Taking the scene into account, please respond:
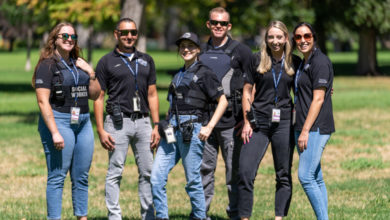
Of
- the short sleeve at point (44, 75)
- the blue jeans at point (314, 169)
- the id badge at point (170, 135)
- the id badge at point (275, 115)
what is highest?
the short sleeve at point (44, 75)

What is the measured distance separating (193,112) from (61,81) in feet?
3.95

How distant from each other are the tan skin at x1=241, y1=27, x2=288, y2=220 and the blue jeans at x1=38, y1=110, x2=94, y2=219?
1.44 m

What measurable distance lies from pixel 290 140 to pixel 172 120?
115 centimetres

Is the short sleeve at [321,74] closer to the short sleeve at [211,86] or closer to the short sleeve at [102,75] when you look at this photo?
the short sleeve at [211,86]

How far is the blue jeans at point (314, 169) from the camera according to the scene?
656 cm

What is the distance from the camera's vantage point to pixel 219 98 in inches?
264

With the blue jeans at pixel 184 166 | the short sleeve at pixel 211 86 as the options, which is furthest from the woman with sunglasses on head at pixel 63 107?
the short sleeve at pixel 211 86

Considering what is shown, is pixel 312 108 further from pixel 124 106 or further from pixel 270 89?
pixel 124 106

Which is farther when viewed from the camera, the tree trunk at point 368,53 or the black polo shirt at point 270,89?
the tree trunk at point 368,53

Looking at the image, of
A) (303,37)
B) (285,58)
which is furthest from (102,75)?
(303,37)

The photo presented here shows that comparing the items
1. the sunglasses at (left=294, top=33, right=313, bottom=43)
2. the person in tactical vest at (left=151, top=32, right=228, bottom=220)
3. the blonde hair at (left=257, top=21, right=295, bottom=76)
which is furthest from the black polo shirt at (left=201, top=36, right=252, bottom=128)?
the sunglasses at (left=294, top=33, right=313, bottom=43)

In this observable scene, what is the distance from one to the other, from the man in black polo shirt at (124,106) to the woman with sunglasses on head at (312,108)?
1.39m

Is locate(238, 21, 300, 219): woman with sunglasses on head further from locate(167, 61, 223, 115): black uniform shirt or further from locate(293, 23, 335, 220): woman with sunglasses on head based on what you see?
locate(167, 61, 223, 115): black uniform shirt

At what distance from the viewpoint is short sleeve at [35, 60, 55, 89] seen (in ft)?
20.7
